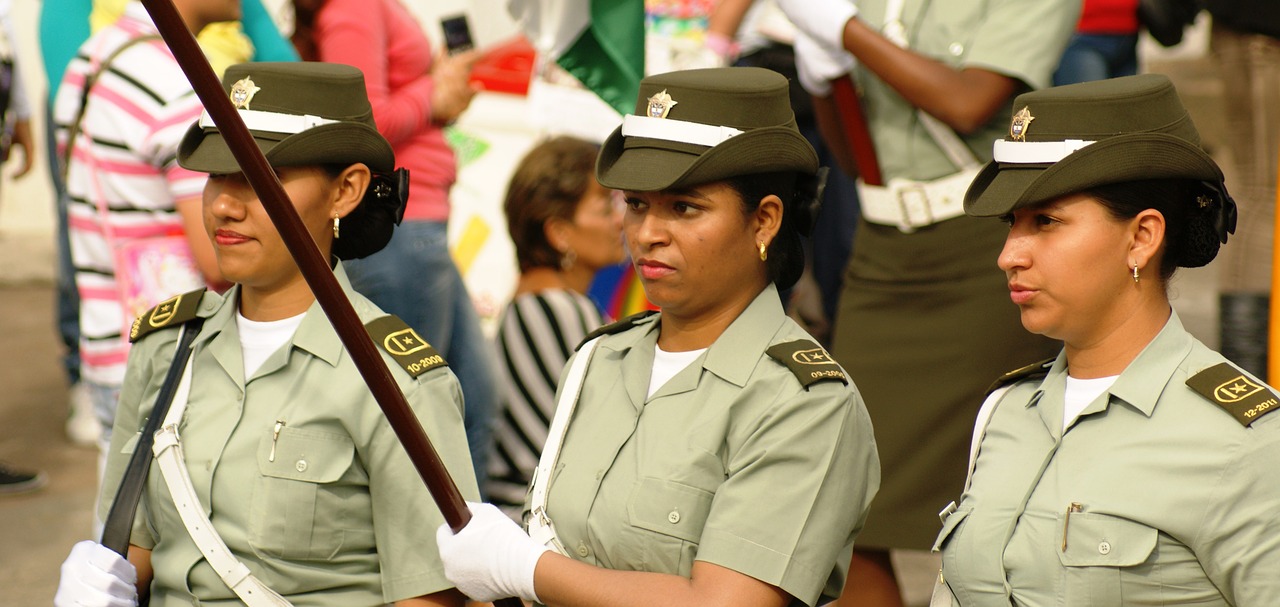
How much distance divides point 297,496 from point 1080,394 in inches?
53.0

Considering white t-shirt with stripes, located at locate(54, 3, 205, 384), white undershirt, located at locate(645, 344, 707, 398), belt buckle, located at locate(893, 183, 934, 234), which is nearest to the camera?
white undershirt, located at locate(645, 344, 707, 398)

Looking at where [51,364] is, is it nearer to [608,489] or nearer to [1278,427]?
[608,489]

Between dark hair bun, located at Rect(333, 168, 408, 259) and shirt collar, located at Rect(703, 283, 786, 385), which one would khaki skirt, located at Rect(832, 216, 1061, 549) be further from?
dark hair bun, located at Rect(333, 168, 408, 259)

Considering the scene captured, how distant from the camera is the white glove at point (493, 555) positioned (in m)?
2.60

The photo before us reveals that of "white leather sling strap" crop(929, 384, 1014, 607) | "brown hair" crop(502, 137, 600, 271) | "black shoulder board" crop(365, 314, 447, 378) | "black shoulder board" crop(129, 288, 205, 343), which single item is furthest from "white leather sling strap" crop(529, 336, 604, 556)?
"brown hair" crop(502, 137, 600, 271)

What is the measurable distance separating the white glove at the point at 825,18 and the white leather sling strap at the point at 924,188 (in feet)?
0.43

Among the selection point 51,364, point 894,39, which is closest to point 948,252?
point 894,39

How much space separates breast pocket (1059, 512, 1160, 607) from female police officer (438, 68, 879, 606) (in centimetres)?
43

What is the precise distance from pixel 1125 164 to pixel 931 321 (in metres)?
1.66

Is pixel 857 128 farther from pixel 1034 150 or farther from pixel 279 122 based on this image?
pixel 279 122

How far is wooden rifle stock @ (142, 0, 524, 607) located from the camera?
2143 millimetres

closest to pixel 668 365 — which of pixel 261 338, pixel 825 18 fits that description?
pixel 261 338

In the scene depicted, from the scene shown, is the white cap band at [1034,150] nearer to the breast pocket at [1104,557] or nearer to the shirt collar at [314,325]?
the breast pocket at [1104,557]

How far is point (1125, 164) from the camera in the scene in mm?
2400
